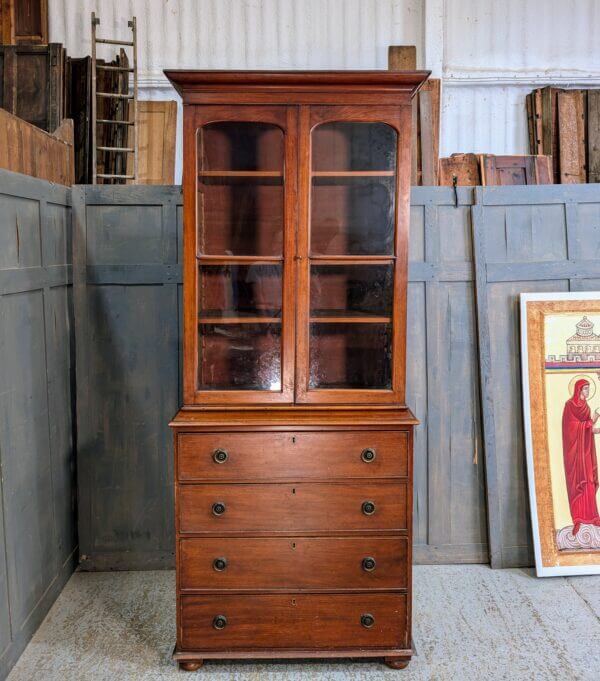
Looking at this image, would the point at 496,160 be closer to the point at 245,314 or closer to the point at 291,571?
the point at 245,314

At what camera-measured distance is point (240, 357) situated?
2441 mm

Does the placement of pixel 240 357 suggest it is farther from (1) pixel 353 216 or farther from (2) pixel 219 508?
(1) pixel 353 216

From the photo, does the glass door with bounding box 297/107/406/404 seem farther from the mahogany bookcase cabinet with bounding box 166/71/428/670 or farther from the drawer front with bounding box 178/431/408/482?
the drawer front with bounding box 178/431/408/482

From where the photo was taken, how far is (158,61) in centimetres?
396

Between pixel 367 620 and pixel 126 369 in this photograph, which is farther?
pixel 126 369

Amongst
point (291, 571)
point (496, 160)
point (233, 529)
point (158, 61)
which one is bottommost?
point (291, 571)

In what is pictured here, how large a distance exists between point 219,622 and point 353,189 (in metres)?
1.60

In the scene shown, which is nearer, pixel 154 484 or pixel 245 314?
pixel 245 314

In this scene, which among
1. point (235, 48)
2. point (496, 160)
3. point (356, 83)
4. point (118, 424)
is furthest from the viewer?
point (235, 48)

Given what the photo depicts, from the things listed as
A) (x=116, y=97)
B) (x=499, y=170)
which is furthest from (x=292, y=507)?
(x=116, y=97)

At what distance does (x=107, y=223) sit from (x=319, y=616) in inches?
74.2

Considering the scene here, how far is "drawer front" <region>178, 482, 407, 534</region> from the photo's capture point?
233cm

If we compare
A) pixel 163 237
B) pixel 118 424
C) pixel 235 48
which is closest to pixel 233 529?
pixel 118 424

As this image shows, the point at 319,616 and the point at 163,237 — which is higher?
the point at 163,237
